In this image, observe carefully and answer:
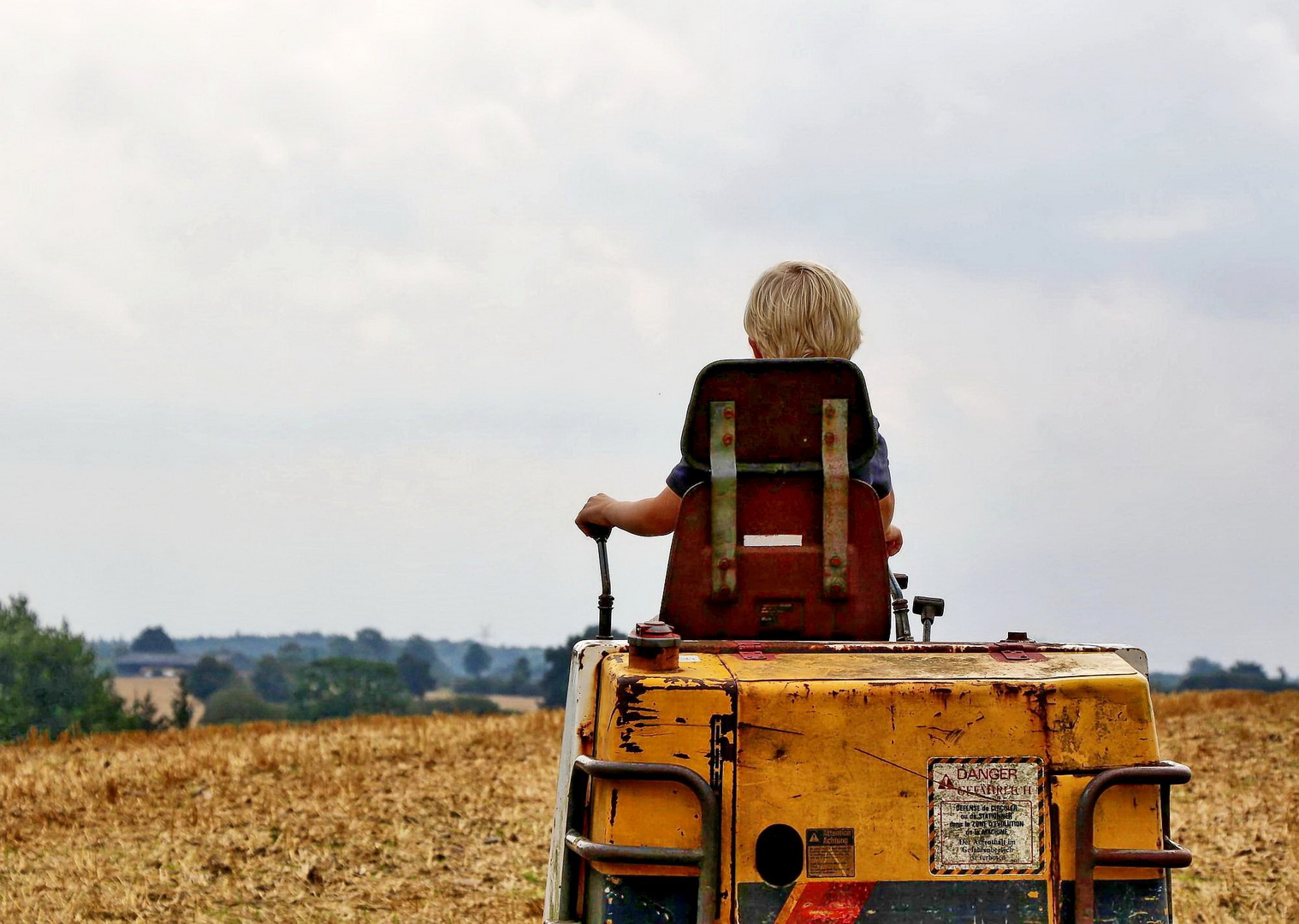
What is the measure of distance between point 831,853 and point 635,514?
141 cm

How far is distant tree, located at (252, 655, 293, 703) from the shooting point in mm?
94062

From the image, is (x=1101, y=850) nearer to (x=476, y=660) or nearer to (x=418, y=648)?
(x=418, y=648)

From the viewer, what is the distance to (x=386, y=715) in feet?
48.8

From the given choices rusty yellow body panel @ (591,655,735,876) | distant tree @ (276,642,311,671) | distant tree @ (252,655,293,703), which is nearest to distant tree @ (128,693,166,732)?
rusty yellow body panel @ (591,655,735,876)

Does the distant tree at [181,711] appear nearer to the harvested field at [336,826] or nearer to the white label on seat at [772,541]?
the harvested field at [336,826]

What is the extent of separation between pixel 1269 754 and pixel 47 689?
1498 inches

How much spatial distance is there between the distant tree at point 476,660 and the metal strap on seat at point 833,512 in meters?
176

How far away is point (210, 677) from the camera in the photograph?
9869 cm

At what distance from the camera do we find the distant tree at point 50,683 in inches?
1511

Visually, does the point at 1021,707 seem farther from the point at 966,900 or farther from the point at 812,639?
the point at 812,639

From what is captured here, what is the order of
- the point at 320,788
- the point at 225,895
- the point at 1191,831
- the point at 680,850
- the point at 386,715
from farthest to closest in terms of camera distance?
the point at 386,715 < the point at 320,788 < the point at 1191,831 < the point at 225,895 < the point at 680,850

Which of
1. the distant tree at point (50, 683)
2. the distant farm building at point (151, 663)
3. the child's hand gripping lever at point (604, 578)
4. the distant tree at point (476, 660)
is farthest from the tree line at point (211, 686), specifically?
the distant tree at point (476, 660)

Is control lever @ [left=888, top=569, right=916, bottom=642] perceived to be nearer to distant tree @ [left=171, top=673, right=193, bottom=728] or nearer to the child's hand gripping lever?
the child's hand gripping lever

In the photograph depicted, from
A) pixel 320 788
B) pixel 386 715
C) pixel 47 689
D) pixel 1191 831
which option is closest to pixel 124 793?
pixel 320 788
